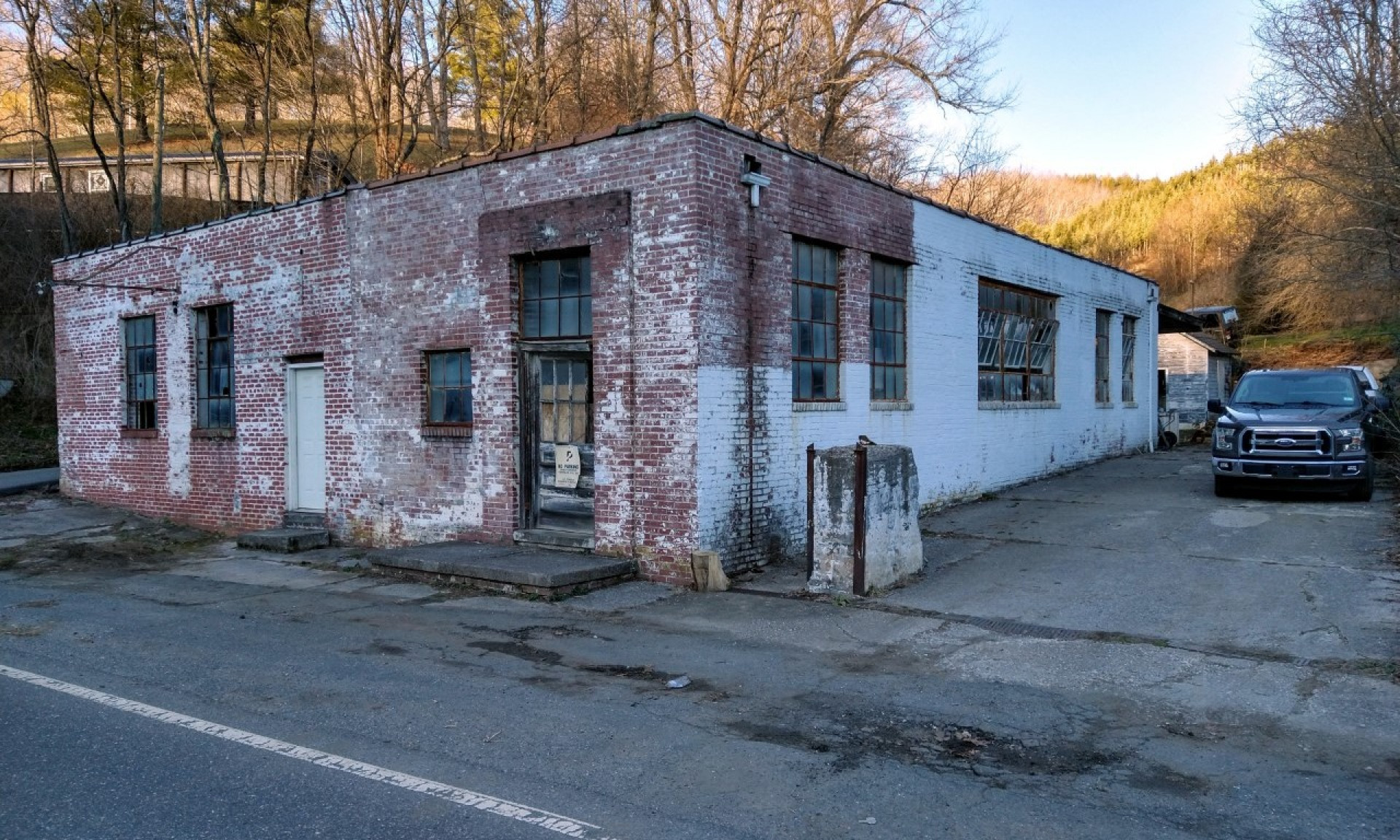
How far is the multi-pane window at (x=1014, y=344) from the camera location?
15516 millimetres

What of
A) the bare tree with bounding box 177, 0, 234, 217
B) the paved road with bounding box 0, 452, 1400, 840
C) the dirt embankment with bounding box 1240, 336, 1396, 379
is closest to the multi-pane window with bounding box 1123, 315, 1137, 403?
the paved road with bounding box 0, 452, 1400, 840

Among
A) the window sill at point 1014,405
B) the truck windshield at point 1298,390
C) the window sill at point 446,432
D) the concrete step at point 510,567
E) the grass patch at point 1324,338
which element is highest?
the grass patch at point 1324,338

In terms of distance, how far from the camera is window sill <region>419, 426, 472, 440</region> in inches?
453

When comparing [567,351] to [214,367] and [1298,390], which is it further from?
[1298,390]

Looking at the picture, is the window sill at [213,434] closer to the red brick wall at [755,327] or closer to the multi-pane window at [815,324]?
the red brick wall at [755,327]

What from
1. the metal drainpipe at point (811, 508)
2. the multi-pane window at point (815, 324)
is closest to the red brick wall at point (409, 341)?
the metal drainpipe at point (811, 508)

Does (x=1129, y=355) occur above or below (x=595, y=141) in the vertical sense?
below

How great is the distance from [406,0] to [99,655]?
54.6 feet

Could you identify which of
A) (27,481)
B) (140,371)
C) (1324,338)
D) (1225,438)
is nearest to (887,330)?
(1225,438)

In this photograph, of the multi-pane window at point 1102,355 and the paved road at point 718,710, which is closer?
the paved road at point 718,710

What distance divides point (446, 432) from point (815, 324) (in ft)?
15.1

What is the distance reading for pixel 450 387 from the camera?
1184cm

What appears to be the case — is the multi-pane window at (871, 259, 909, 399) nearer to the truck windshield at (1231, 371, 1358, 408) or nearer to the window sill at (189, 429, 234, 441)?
the truck windshield at (1231, 371, 1358, 408)

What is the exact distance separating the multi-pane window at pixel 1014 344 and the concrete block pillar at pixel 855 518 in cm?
618
